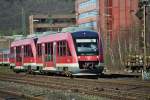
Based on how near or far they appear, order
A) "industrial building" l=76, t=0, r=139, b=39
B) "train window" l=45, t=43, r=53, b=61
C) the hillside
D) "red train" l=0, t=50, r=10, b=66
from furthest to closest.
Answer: the hillside, "industrial building" l=76, t=0, r=139, b=39, "red train" l=0, t=50, r=10, b=66, "train window" l=45, t=43, r=53, b=61

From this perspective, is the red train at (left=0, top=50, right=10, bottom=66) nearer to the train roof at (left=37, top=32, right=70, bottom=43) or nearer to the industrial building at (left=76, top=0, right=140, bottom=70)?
the industrial building at (left=76, top=0, right=140, bottom=70)

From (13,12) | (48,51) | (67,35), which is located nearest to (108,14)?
(13,12)

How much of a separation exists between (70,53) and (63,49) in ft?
4.74

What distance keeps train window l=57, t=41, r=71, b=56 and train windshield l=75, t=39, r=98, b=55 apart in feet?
3.19

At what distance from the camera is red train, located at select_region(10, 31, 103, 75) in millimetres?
33000

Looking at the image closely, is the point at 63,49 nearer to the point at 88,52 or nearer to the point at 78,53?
the point at 78,53

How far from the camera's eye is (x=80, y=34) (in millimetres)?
33969

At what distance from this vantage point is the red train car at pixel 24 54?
43.2m

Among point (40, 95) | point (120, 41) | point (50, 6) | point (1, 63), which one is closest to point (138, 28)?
point (120, 41)

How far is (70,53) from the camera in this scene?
33781 millimetres

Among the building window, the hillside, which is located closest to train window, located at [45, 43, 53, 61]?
the building window

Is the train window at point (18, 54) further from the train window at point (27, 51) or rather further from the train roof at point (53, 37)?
the train roof at point (53, 37)

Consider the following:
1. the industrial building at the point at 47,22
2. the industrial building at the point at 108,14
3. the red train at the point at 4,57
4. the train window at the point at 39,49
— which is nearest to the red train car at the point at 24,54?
the train window at the point at 39,49

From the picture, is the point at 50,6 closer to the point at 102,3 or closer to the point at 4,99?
the point at 102,3
